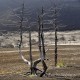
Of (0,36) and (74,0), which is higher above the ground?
(74,0)

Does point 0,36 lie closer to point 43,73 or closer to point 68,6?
point 68,6

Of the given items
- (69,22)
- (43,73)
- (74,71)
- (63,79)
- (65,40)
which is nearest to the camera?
(63,79)

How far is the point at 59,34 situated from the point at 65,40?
4288 millimetres

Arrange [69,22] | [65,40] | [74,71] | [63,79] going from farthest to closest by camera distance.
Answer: [69,22]
[65,40]
[74,71]
[63,79]

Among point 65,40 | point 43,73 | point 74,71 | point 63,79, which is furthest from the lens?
point 65,40

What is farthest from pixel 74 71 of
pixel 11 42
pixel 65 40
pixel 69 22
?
pixel 69 22

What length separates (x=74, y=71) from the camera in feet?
103

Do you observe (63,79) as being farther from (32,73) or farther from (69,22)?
(69,22)

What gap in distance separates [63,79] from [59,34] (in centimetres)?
8063

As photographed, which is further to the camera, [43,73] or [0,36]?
[0,36]

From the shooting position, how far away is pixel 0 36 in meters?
98.5

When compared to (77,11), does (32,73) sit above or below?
below

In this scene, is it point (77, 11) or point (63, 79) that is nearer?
point (63, 79)

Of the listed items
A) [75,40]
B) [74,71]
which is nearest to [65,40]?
[75,40]
